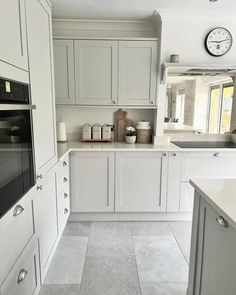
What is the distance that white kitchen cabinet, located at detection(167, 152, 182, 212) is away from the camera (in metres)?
2.65

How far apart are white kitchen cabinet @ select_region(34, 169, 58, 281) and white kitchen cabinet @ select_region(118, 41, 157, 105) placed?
4.55ft

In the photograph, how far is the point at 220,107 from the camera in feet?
10.3

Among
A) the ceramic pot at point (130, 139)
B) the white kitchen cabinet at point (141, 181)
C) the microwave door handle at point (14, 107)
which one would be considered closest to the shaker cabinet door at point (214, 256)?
the microwave door handle at point (14, 107)

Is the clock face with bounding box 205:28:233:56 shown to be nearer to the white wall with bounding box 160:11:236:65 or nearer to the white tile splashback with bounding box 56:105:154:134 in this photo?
the white wall with bounding box 160:11:236:65

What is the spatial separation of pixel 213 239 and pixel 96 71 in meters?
2.20

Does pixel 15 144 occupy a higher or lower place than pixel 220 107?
lower

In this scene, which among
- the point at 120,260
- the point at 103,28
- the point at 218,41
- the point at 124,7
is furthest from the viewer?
the point at 103,28

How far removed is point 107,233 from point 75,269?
0.62 metres

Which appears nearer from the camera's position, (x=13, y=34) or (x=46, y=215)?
(x=13, y=34)

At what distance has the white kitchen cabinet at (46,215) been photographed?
1.59 metres

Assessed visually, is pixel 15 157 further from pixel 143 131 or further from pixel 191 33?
pixel 191 33

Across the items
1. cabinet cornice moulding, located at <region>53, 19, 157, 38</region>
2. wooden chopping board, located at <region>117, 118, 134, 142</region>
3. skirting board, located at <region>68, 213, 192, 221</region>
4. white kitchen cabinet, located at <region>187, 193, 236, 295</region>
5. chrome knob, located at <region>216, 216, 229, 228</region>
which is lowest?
skirting board, located at <region>68, 213, 192, 221</region>

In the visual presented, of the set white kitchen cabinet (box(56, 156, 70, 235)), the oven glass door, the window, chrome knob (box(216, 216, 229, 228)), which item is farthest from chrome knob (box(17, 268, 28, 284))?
the window

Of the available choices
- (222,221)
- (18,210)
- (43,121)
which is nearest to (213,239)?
→ (222,221)
